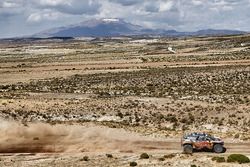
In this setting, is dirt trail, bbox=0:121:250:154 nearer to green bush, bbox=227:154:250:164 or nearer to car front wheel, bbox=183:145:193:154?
car front wheel, bbox=183:145:193:154

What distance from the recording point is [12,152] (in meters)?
56.6

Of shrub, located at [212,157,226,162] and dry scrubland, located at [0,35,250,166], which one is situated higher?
shrub, located at [212,157,226,162]

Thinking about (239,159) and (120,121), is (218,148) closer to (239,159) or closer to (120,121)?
(239,159)

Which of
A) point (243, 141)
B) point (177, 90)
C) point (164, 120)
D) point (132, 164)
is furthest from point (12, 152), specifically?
point (177, 90)

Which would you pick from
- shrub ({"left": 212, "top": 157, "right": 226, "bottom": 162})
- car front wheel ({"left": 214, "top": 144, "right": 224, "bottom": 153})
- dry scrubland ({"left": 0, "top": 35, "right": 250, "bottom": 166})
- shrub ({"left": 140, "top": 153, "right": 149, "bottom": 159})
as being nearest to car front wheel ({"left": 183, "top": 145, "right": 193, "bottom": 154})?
dry scrubland ({"left": 0, "top": 35, "right": 250, "bottom": 166})

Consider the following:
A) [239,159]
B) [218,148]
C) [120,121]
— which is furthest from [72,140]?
[239,159]

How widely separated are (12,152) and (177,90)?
44.3 m

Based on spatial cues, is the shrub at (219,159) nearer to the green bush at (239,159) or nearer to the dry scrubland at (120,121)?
the dry scrubland at (120,121)

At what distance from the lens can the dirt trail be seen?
55.1 metres

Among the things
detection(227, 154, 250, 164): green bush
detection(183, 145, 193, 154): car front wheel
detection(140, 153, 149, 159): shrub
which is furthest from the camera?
detection(183, 145, 193, 154): car front wheel

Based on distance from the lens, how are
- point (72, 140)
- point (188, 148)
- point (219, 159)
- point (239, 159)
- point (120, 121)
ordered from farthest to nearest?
1. point (120, 121)
2. point (72, 140)
3. point (188, 148)
4. point (219, 159)
5. point (239, 159)

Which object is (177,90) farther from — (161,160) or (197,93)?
(161,160)

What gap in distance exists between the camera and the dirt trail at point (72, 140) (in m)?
55.1

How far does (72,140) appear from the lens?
58719mm
